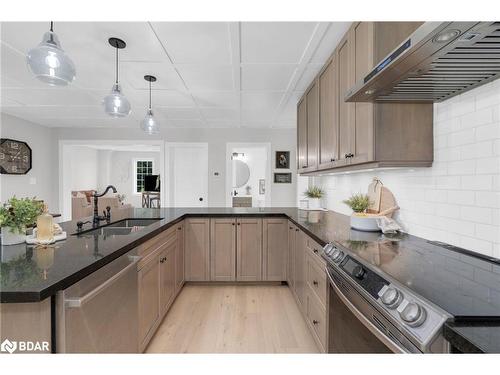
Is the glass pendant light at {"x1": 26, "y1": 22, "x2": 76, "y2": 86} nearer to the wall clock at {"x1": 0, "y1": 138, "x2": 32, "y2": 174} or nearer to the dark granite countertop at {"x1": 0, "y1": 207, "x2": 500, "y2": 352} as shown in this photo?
the dark granite countertop at {"x1": 0, "y1": 207, "x2": 500, "y2": 352}

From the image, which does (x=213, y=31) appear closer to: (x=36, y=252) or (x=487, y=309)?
(x=36, y=252)

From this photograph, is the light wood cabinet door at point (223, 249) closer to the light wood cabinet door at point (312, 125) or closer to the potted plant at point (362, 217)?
the light wood cabinet door at point (312, 125)

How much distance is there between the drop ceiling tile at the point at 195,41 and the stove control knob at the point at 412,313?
6.42 ft

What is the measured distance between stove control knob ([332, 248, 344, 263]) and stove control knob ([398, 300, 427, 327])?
1.66 ft

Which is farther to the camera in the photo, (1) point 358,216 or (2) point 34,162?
→ (2) point 34,162

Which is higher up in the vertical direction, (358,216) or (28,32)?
(28,32)

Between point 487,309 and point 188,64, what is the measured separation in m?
2.60

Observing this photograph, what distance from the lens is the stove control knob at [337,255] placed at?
4.30ft

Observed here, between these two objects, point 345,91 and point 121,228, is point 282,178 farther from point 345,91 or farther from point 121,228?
point 121,228

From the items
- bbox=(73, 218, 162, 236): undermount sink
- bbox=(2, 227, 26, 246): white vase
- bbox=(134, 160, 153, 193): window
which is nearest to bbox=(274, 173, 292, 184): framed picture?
bbox=(73, 218, 162, 236): undermount sink

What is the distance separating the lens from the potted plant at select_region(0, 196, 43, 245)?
1.31 metres

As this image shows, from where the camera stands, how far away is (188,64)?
244 cm

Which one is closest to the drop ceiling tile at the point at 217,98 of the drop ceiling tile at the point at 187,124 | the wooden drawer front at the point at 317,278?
the drop ceiling tile at the point at 187,124
